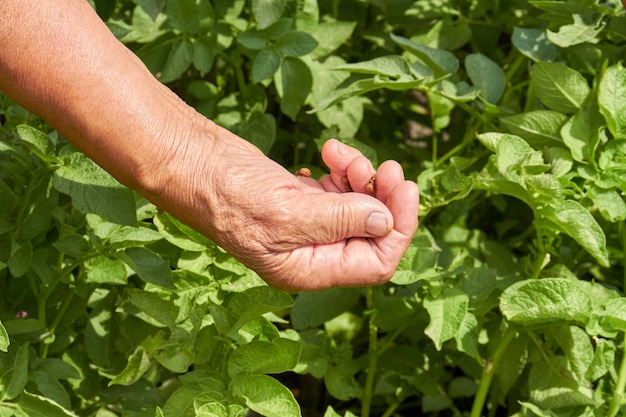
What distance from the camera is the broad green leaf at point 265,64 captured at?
183 centimetres

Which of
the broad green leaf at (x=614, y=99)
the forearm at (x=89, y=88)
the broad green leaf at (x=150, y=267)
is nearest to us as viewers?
the forearm at (x=89, y=88)

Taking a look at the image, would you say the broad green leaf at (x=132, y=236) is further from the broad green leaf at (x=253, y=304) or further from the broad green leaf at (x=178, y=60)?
the broad green leaf at (x=178, y=60)

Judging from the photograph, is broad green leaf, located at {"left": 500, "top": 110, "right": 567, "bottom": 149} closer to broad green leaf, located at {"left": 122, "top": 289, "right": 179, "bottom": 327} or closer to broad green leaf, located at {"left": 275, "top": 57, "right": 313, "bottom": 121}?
broad green leaf, located at {"left": 275, "top": 57, "right": 313, "bottom": 121}

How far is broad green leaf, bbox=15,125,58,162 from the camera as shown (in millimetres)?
1434

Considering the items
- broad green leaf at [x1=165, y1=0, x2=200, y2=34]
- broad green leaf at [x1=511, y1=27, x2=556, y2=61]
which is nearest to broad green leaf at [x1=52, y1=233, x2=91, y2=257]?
broad green leaf at [x1=165, y1=0, x2=200, y2=34]

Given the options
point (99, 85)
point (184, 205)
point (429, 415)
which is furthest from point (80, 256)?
point (429, 415)

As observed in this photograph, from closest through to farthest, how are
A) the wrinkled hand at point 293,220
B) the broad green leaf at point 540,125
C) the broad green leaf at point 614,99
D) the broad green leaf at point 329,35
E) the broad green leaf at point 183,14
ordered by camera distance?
the wrinkled hand at point 293,220, the broad green leaf at point 614,99, the broad green leaf at point 540,125, the broad green leaf at point 183,14, the broad green leaf at point 329,35

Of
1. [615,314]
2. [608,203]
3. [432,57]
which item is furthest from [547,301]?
[432,57]

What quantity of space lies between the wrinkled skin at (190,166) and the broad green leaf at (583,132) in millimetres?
436

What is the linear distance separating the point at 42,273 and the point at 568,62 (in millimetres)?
1174

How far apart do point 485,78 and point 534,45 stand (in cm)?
12

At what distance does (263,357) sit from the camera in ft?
4.80

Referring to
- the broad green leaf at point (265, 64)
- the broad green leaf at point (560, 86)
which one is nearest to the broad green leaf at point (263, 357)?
the broad green leaf at point (265, 64)

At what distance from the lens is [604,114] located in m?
1.65
